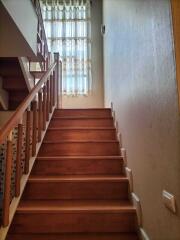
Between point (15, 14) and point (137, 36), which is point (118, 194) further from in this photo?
point (15, 14)

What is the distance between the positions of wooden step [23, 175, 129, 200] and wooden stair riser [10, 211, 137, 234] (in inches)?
13.8

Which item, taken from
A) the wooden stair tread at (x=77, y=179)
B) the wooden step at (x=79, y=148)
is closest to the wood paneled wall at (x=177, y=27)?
the wooden stair tread at (x=77, y=179)

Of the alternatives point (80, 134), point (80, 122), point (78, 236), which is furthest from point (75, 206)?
point (80, 122)

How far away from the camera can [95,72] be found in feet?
18.5

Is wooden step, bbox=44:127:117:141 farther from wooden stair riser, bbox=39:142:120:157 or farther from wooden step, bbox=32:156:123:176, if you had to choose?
wooden step, bbox=32:156:123:176

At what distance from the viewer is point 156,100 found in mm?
1403

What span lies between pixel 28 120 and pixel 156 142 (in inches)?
52.2

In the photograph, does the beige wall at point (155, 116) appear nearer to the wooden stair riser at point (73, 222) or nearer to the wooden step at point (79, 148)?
the wooden stair riser at point (73, 222)

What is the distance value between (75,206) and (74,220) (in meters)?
0.13

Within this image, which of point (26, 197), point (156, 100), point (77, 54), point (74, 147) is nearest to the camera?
point (156, 100)

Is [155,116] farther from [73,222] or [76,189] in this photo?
[76,189]

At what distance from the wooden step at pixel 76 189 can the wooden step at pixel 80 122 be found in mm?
1345

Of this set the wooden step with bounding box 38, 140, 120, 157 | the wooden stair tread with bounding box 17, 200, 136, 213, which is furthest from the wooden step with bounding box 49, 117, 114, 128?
the wooden stair tread with bounding box 17, 200, 136, 213

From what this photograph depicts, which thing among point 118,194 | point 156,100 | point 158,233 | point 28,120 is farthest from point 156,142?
point 28,120
